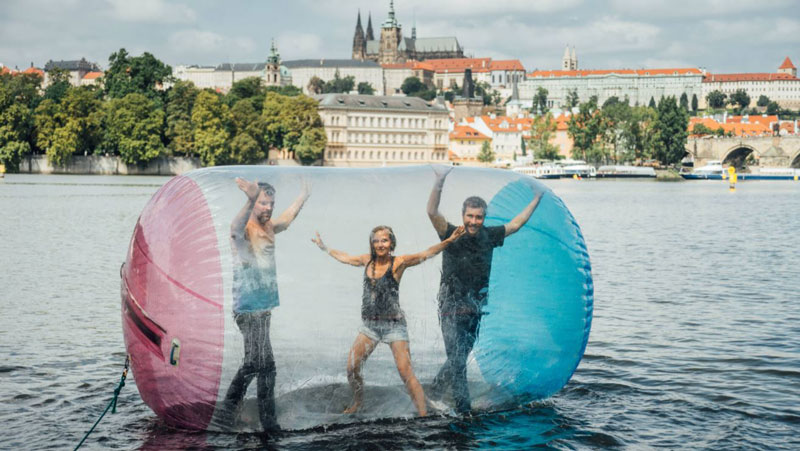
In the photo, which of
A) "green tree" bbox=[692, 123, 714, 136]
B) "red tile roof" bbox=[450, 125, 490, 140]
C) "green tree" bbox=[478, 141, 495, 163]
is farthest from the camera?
"red tile roof" bbox=[450, 125, 490, 140]

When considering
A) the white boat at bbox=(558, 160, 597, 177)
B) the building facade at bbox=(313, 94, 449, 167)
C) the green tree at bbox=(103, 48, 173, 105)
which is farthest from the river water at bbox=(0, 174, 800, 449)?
the building facade at bbox=(313, 94, 449, 167)

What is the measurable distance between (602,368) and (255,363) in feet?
16.0

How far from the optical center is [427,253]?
27.2 ft

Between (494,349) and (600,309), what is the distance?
7.70m

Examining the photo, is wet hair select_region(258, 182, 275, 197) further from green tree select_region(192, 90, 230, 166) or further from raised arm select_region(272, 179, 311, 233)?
green tree select_region(192, 90, 230, 166)

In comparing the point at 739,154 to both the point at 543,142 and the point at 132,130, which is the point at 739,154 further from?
the point at 132,130

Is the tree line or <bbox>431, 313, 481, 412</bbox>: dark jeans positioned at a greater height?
the tree line

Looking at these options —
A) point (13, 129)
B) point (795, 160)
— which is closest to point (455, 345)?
point (13, 129)

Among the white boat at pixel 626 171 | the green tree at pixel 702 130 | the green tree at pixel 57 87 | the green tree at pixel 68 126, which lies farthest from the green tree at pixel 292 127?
the green tree at pixel 702 130

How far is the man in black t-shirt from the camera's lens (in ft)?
27.3

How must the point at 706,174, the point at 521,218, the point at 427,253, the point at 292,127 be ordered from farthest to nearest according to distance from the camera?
the point at 706,174 → the point at 292,127 → the point at 521,218 → the point at 427,253

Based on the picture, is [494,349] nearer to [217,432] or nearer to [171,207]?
[217,432]

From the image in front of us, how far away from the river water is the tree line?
70306 millimetres

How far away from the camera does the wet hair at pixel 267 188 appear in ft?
26.5
